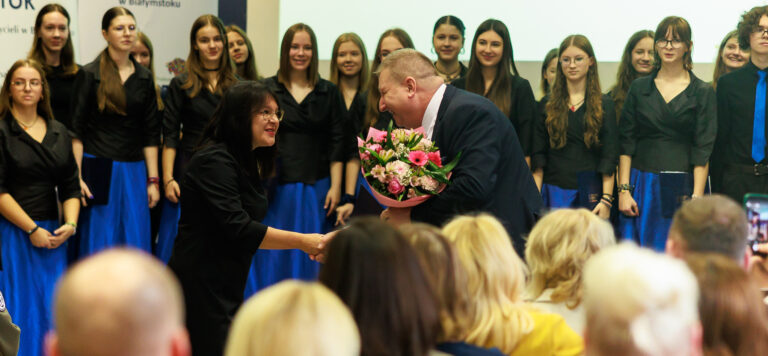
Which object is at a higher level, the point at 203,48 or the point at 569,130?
the point at 203,48

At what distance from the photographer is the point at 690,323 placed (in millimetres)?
1626

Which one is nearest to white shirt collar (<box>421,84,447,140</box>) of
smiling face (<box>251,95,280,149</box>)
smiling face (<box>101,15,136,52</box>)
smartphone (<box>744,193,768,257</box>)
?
smiling face (<box>251,95,280,149</box>)

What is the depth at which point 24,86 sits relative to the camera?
4.70 meters

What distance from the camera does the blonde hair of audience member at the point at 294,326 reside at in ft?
4.87

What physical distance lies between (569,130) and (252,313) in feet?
13.6

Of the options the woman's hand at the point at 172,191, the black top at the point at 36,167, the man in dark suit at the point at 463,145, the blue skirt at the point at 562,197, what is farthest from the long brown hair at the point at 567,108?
the black top at the point at 36,167

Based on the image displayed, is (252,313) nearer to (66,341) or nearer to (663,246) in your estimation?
(66,341)

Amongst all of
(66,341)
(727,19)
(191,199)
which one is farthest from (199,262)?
(727,19)

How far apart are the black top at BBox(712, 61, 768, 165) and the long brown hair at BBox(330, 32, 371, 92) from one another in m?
2.22

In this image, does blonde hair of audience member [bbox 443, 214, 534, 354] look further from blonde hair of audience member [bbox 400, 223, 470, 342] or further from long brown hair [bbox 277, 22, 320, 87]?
long brown hair [bbox 277, 22, 320, 87]

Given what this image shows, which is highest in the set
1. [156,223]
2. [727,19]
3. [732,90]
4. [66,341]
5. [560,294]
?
[727,19]

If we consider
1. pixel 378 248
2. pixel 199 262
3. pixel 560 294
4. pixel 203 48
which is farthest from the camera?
pixel 203 48

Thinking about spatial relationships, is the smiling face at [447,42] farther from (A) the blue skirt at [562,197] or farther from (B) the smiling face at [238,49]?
(B) the smiling face at [238,49]

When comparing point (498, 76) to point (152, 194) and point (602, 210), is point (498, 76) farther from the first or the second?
point (152, 194)
